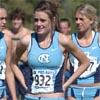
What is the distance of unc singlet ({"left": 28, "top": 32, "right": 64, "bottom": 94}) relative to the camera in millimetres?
7355

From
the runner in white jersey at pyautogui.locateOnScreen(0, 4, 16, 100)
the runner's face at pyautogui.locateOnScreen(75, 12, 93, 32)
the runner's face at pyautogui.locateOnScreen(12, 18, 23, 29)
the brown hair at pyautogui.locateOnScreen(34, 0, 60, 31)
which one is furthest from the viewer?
the runner's face at pyautogui.locateOnScreen(12, 18, 23, 29)

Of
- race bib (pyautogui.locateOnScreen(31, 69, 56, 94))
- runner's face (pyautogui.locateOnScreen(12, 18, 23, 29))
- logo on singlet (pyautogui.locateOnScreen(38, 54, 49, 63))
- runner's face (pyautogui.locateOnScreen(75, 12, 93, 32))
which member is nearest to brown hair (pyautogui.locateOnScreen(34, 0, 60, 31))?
logo on singlet (pyautogui.locateOnScreen(38, 54, 49, 63))

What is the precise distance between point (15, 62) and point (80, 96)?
1.32m

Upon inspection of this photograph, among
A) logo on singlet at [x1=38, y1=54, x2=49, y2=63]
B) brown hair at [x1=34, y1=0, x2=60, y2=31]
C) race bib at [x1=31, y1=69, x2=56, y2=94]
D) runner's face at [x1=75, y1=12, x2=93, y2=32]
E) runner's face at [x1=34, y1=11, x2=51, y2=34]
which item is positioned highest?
brown hair at [x1=34, y1=0, x2=60, y2=31]

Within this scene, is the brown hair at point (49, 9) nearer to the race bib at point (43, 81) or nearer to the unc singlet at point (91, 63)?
the race bib at point (43, 81)

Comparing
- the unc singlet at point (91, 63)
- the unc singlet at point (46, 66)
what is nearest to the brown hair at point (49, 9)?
the unc singlet at point (46, 66)

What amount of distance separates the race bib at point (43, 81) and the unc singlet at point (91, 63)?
1.31m

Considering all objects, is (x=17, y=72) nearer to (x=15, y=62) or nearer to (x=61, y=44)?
(x=15, y=62)

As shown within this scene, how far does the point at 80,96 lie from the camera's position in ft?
28.8

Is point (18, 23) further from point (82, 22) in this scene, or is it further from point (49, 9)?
point (49, 9)

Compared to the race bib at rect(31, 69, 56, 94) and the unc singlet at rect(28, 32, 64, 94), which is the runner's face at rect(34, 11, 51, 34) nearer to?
the unc singlet at rect(28, 32, 64, 94)

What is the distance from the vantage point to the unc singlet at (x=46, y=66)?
7.36 meters

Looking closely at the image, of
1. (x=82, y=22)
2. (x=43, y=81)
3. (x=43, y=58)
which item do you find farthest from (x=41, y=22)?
(x=82, y=22)

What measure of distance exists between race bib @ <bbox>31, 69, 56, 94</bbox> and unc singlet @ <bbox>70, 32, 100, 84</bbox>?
1310 millimetres
